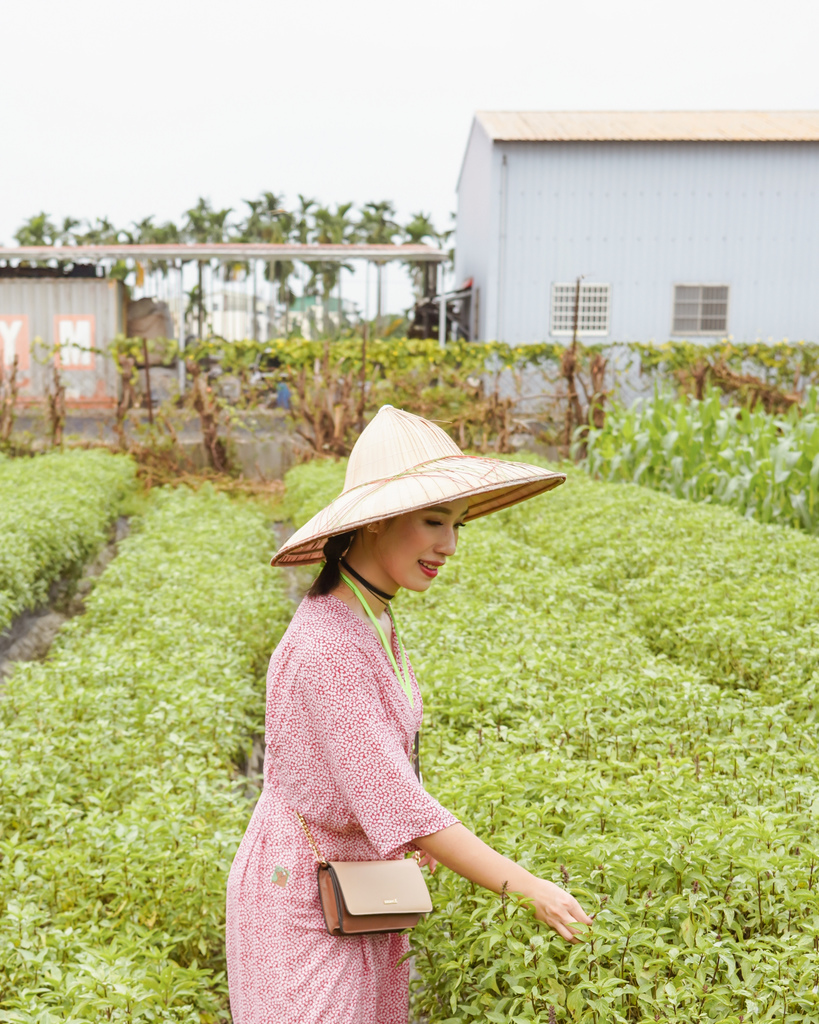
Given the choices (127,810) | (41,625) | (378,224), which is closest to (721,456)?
(41,625)

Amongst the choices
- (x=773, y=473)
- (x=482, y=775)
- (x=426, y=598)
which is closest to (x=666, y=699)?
(x=482, y=775)

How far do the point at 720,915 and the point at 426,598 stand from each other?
3668 millimetres

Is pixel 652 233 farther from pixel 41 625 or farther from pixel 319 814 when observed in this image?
pixel 319 814

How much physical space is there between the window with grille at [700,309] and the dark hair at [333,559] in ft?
63.3

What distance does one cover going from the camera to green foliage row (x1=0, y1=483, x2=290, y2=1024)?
2619 mm

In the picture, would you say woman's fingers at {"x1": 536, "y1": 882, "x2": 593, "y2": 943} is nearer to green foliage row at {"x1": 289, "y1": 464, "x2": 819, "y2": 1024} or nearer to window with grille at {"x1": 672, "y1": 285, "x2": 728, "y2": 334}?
green foliage row at {"x1": 289, "y1": 464, "x2": 819, "y2": 1024}

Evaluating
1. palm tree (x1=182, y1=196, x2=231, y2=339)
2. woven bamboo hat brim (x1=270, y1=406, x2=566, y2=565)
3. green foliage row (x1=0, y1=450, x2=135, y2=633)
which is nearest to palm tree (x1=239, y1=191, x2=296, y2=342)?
palm tree (x1=182, y1=196, x2=231, y2=339)

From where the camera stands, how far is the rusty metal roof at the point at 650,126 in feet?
64.6

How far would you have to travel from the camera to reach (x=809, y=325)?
20250 mm

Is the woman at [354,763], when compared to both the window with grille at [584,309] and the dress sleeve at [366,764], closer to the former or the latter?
the dress sleeve at [366,764]

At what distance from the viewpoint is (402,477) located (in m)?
2.11

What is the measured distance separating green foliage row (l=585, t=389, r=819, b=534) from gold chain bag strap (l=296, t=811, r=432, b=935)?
7.13 m

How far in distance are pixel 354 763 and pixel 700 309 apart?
19.8 metres

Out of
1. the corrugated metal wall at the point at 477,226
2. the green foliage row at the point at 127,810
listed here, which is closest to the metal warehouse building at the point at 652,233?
the corrugated metal wall at the point at 477,226
